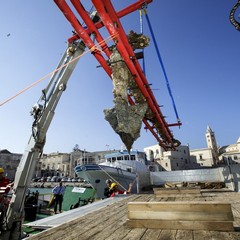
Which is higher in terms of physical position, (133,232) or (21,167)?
(21,167)

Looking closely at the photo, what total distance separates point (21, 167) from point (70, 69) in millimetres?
3578

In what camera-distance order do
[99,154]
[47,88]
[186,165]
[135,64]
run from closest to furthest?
[47,88] < [135,64] < [186,165] < [99,154]

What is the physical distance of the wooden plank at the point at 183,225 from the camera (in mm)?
3131

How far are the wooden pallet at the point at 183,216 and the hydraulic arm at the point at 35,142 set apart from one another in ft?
10.7

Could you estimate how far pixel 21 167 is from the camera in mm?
5383

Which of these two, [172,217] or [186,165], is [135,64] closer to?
[172,217]

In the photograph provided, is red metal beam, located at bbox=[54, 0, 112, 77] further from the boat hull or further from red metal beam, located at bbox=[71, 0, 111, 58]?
the boat hull

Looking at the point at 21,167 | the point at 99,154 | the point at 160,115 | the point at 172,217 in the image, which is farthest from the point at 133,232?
the point at 99,154

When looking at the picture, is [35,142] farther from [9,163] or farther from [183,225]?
[9,163]

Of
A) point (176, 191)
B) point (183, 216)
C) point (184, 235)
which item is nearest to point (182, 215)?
point (183, 216)

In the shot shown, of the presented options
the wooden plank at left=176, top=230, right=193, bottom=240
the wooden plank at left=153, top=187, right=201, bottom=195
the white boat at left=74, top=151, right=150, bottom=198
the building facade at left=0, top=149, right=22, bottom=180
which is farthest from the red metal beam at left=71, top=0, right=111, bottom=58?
the building facade at left=0, top=149, right=22, bottom=180

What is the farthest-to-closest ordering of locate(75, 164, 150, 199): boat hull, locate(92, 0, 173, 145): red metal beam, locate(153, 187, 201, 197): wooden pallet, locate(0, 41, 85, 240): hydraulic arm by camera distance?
locate(75, 164, 150, 199): boat hull, locate(153, 187, 201, 197): wooden pallet, locate(92, 0, 173, 145): red metal beam, locate(0, 41, 85, 240): hydraulic arm

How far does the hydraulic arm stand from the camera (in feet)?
→ 16.0

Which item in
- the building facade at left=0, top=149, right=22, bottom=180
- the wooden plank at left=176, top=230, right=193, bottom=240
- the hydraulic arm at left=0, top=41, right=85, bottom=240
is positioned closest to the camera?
the wooden plank at left=176, top=230, right=193, bottom=240
